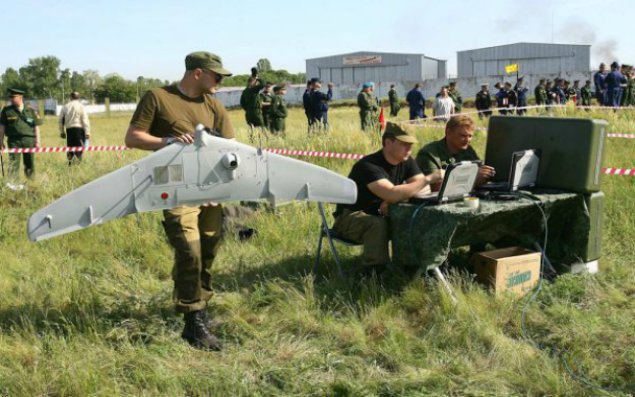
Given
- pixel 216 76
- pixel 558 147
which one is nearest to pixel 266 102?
pixel 558 147

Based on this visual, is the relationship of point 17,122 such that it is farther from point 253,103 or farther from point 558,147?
point 558,147

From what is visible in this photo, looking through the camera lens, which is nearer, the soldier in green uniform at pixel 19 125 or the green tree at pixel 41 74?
the soldier in green uniform at pixel 19 125

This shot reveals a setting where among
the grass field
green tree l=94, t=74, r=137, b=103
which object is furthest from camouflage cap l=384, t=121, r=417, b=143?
green tree l=94, t=74, r=137, b=103

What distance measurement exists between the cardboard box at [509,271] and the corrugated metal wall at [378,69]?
64680mm

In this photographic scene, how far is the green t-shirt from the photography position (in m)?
9.96

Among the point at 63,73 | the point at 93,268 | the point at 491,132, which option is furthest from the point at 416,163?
the point at 63,73

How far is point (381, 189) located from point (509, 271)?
1.10 m

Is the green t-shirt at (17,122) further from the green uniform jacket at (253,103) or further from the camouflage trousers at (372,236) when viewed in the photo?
the camouflage trousers at (372,236)

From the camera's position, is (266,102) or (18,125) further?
(266,102)

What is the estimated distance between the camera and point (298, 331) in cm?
403

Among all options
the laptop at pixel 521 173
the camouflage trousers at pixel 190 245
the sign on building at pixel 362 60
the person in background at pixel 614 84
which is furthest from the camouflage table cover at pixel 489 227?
the sign on building at pixel 362 60

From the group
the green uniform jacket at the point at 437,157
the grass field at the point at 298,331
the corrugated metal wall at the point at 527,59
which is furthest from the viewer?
the corrugated metal wall at the point at 527,59

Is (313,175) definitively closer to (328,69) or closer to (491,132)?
(491,132)

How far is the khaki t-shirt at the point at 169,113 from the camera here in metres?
3.68
